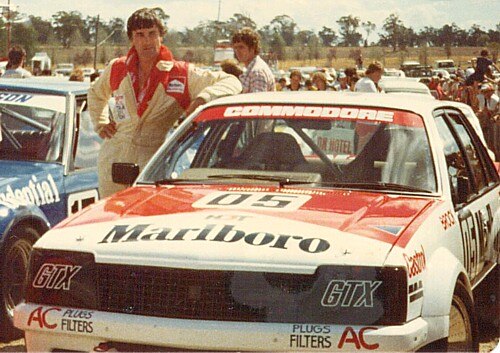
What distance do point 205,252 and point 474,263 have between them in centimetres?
190

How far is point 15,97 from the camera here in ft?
23.2

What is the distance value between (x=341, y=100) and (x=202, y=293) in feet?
5.89

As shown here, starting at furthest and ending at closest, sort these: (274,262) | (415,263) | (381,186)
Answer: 1. (381,186)
2. (415,263)
3. (274,262)

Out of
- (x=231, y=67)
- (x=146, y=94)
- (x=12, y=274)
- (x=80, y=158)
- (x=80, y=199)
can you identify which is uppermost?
(x=146, y=94)

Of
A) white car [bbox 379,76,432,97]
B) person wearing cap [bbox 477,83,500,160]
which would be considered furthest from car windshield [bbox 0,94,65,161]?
white car [bbox 379,76,432,97]

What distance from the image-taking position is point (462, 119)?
5883mm

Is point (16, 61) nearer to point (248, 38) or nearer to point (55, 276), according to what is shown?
point (248, 38)

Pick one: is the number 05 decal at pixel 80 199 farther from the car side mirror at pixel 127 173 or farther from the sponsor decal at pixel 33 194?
the car side mirror at pixel 127 173

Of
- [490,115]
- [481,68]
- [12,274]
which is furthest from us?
[481,68]

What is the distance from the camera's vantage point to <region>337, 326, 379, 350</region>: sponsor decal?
3.54 metres

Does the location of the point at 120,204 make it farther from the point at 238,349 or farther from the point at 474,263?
the point at 474,263

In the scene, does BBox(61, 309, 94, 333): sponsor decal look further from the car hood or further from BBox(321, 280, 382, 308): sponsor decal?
BBox(321, 280, 382, 308): sponsor decal

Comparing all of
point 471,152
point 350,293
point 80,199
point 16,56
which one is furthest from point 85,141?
point 16,56

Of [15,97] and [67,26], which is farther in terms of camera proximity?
[67,26]
